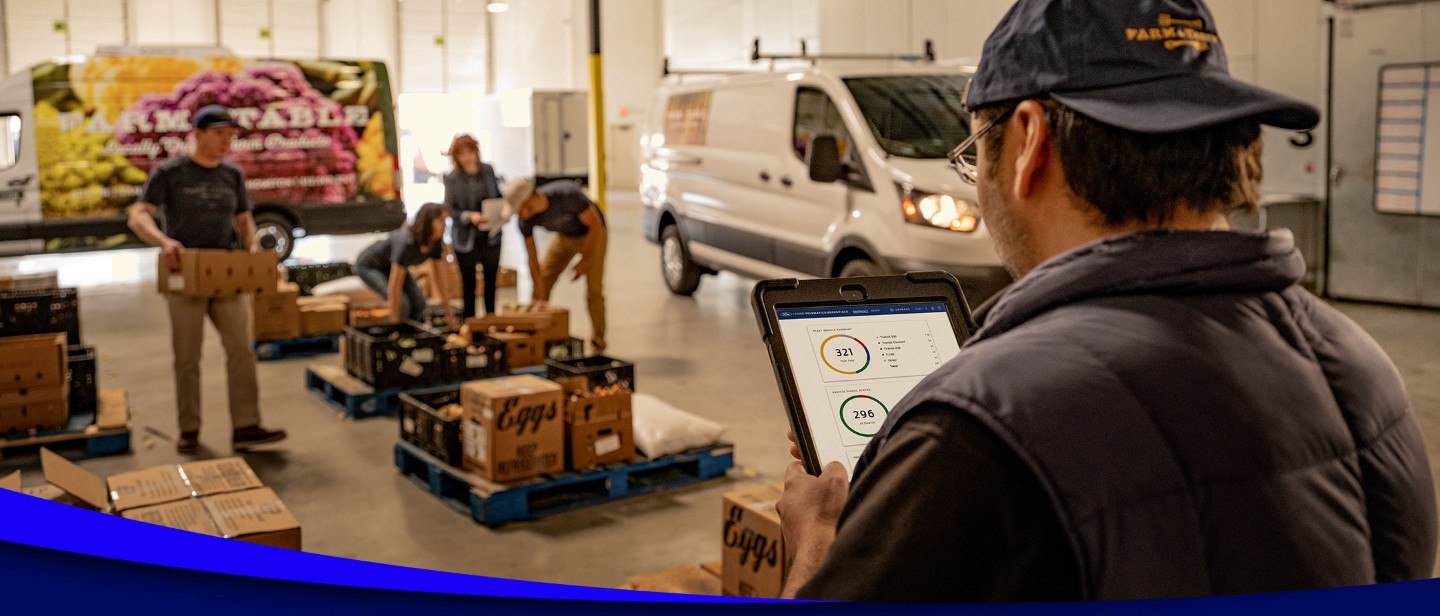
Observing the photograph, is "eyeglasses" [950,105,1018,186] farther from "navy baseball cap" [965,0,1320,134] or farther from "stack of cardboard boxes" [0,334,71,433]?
"stack of cardboard boxes" [0,334,71,433]

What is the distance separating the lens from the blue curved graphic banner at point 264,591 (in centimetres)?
107

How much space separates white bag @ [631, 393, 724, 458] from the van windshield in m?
3.21

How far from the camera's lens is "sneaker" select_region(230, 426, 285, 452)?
6602 millimetres

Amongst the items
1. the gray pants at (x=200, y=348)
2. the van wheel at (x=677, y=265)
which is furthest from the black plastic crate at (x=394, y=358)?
the van wheel at (x=677, y=265)

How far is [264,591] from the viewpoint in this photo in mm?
1099

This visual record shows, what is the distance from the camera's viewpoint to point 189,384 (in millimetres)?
6512

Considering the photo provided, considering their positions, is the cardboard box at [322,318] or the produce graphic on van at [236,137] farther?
the produce graphic on van at [236,137]

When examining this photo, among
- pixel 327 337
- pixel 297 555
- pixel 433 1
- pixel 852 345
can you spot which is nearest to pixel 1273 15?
pixel 327 337

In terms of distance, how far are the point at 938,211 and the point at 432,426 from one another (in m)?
3.78

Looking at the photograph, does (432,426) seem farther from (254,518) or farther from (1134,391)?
(1134,391)

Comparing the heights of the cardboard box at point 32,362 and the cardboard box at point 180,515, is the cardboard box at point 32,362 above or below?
above

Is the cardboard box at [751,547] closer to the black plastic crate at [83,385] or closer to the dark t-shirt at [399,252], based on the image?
the black plastic crate at [83,385]

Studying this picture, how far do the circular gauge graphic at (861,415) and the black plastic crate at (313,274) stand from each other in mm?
10315

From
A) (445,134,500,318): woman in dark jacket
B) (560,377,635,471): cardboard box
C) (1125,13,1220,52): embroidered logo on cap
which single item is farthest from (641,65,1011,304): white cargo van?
(1125,13,1220,52): embroidered logo on cap
